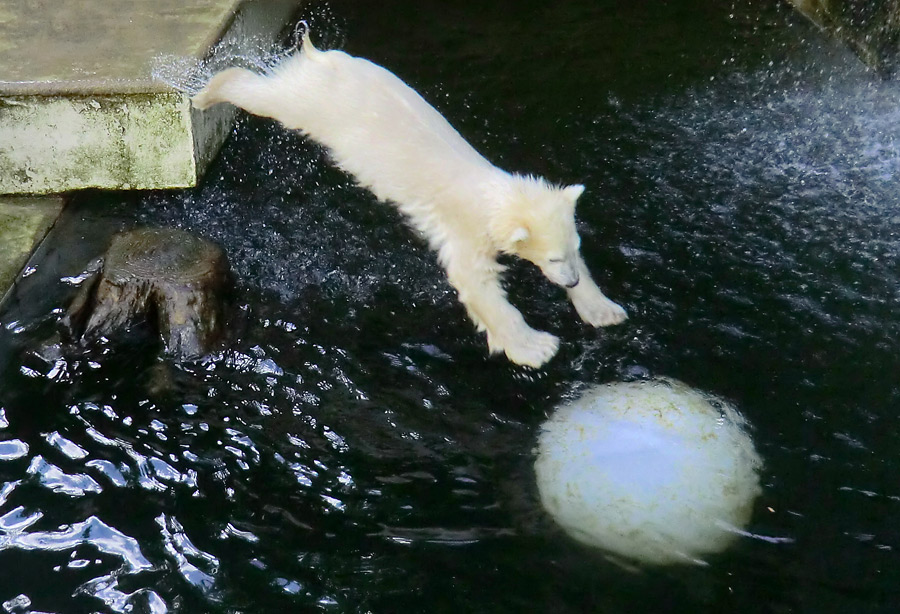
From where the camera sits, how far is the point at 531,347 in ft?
12.1

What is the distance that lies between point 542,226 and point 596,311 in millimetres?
622

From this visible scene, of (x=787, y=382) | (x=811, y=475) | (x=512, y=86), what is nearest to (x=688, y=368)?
(x=787, y=382)

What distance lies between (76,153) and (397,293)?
178 centimetres

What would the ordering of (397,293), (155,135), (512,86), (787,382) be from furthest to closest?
(512,86) < (155,135) < (397,293) < (787,382)

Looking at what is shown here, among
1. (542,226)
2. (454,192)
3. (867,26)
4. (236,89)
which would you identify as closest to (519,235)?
(542,226)

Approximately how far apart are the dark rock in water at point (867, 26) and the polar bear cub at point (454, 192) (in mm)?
3562

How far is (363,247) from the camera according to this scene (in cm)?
449

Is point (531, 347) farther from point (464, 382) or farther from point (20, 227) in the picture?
point (20, 227)

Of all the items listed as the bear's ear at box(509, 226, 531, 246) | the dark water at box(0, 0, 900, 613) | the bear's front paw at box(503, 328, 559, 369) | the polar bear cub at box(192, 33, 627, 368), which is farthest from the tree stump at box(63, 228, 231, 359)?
the bear's ear at box(509, 226, 531, 246)

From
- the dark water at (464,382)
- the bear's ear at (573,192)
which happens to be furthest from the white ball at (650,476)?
the bear's ear at (573,192)

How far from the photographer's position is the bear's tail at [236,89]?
434cm

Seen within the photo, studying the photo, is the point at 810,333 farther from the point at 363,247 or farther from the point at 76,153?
the point at 76,153

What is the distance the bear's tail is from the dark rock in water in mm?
4199

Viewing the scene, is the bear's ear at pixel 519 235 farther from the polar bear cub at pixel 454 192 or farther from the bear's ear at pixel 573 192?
the bear's ear at pixel 573 192
